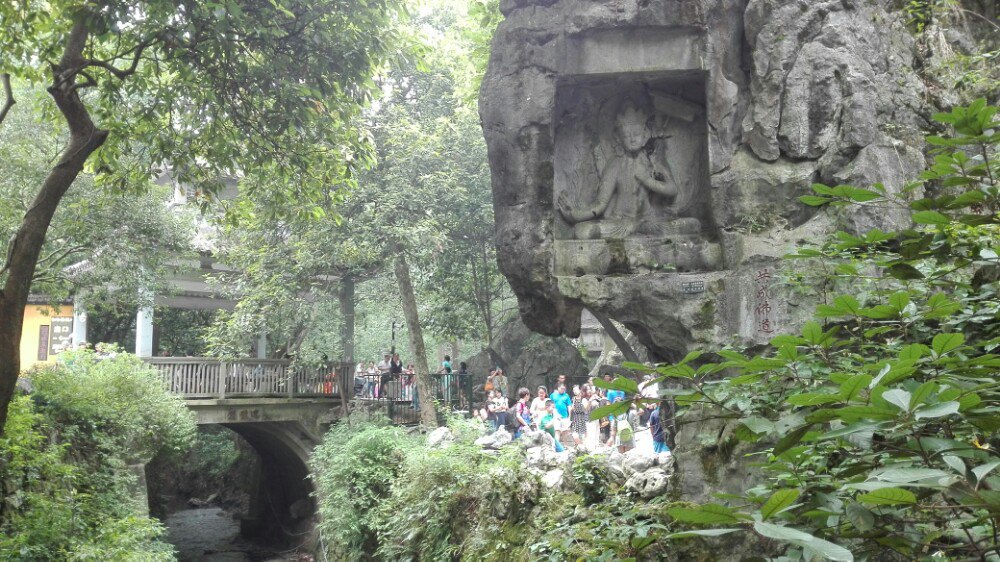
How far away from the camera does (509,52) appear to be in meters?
6.95

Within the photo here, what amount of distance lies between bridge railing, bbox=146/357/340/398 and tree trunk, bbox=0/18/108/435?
27.8 ft

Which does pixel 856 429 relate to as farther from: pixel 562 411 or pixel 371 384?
pixel 371 384

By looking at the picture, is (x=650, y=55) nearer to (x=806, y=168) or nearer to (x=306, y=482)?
(x=806, y=168)

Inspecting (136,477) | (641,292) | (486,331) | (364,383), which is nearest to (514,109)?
(641,292)

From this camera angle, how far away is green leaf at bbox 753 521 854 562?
1.20 meters

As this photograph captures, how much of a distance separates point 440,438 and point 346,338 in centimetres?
578

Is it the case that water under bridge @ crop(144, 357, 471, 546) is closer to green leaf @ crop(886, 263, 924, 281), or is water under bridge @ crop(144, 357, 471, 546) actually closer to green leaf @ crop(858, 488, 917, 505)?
green leaf @ crop(886, 263, 924, 281)

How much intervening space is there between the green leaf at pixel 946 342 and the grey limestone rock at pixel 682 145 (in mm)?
4586

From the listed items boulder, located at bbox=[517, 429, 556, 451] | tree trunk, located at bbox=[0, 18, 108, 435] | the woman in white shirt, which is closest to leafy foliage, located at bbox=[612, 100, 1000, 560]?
tree trunk, located at bbox=[0, 18, 108, 435]

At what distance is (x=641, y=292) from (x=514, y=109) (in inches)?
77.4

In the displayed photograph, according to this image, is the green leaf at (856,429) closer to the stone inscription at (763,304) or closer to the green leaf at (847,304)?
the green leaf at (847,304)

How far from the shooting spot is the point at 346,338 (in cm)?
1634

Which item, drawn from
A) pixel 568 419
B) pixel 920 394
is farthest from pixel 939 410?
pixel 568 419

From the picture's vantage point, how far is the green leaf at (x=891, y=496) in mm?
1352
